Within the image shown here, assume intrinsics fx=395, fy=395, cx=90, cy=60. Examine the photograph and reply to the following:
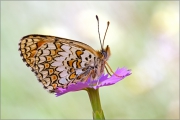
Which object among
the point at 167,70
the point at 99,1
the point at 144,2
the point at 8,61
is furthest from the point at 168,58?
the point at 8,61

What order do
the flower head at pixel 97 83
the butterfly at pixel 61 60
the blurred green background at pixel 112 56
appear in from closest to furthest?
the flower head at pixel 97 83 < the butterfly at pixel 61 60 < the blurred green background at pixel 112 56

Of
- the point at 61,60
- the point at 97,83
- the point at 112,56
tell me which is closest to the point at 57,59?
the point at 61,60

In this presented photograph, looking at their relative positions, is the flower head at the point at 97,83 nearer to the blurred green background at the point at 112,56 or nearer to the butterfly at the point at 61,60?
the butterfly at the point at 61,60

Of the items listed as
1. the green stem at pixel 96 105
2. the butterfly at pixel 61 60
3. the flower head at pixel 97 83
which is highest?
Result: the butterfly at pixel 61 60

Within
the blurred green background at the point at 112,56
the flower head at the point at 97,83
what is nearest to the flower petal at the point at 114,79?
the flower head at the point at 97,83

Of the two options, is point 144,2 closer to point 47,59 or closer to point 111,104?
point 111,104

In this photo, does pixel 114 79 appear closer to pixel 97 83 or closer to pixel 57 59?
pixel 97 83

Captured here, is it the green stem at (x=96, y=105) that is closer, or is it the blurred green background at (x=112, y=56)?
the green stem at (x=96, y=105)
